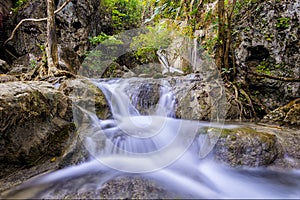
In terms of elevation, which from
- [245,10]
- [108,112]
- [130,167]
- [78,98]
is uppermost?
[245,10]

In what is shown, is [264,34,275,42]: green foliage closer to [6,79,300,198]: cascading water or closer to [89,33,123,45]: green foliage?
[6,79,300,198]: cascading water

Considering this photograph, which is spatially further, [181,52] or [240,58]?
[181,52]

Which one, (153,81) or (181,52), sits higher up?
(181,52)

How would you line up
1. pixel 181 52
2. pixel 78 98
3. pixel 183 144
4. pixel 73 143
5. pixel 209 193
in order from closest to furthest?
pixel 209 193, pixel 73 143, pixel 183 144, pixel 78 98, pixel 181 52

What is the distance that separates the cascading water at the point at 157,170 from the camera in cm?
209

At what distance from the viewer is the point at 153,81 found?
5371 mm

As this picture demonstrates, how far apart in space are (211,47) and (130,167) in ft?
17.0

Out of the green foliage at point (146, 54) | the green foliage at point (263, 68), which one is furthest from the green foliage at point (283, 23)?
the green foliage at point (146, 54)

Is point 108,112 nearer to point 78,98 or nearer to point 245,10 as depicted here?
point 78,98

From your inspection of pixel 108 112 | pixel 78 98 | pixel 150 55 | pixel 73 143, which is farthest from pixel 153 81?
pixel 150 55

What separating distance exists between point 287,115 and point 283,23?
2684mm

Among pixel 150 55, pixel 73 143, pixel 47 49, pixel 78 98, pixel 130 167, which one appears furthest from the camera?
pixel 150 55

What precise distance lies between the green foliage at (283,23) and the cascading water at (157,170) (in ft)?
13.3

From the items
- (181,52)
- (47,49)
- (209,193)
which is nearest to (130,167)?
(209,193)
